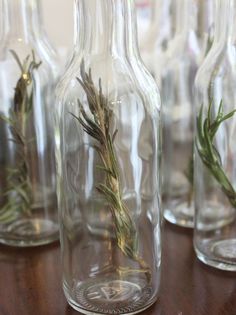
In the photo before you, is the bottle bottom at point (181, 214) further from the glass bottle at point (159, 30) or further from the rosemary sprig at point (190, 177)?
the glass bottle at point (159, 30)

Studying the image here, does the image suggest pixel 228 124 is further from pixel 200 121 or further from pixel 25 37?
pixel 25 37

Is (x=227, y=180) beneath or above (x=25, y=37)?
beneath

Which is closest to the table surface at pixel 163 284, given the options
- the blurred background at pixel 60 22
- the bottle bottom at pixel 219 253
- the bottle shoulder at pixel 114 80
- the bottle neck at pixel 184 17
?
the bottle bottom at pixel 219 253

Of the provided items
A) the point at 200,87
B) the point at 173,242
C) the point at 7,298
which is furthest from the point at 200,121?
the point at 7,298

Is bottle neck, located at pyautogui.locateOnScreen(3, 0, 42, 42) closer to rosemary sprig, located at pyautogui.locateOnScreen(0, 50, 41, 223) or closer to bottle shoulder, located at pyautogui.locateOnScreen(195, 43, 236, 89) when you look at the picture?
rosemary sprig, located at pyautogui.locateOnScreen(0, 50, 41, 223)

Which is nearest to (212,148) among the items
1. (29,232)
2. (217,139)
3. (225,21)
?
(217,139)

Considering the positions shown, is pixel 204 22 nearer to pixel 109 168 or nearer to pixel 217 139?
pixel 217 139
